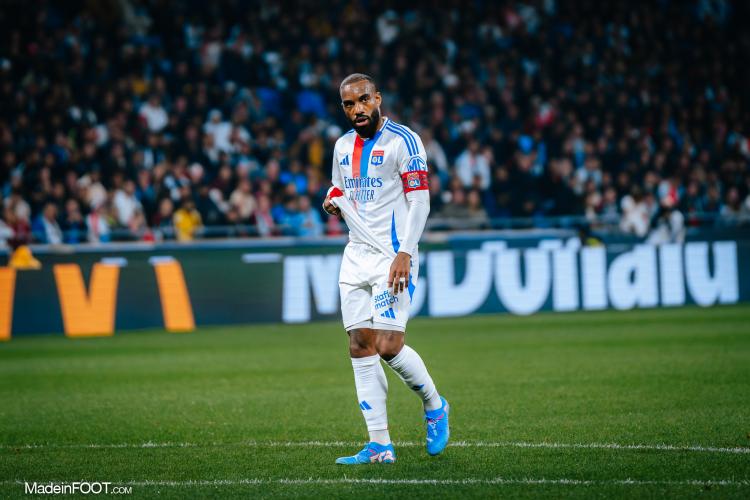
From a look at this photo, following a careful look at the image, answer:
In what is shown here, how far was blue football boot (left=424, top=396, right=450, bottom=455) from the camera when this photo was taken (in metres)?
7.11

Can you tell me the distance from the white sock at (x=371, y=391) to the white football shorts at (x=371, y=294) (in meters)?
0.24

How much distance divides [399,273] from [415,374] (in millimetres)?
653

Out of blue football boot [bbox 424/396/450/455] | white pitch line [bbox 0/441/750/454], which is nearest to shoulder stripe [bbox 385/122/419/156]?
blue football boot [bbox 424/396/450/455]

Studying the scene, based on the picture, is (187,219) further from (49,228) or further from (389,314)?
(389,314)

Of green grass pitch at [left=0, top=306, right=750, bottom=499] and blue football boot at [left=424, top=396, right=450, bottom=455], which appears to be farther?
blue football boot at [left=424, top=396, right=450, bottom=455]

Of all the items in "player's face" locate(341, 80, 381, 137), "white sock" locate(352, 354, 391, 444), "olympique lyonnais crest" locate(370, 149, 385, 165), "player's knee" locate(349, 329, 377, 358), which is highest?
"player's face" locate(341, 80, 381, 137)

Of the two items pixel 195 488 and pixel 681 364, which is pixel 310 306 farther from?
pixel 195 488

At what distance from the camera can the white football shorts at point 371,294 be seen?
6977 mm

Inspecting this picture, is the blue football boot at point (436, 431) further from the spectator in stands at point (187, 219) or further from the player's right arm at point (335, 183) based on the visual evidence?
the spectator in stands at point (187, 219)

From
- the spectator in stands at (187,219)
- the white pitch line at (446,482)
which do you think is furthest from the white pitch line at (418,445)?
the spectator in stands at (187,219)

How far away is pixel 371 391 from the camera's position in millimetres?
7098

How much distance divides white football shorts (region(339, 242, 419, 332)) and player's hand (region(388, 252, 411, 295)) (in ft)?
0.23

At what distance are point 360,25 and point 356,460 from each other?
2041 centimetres

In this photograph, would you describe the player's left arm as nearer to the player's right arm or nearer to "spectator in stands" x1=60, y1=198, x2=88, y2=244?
the player's right arm
